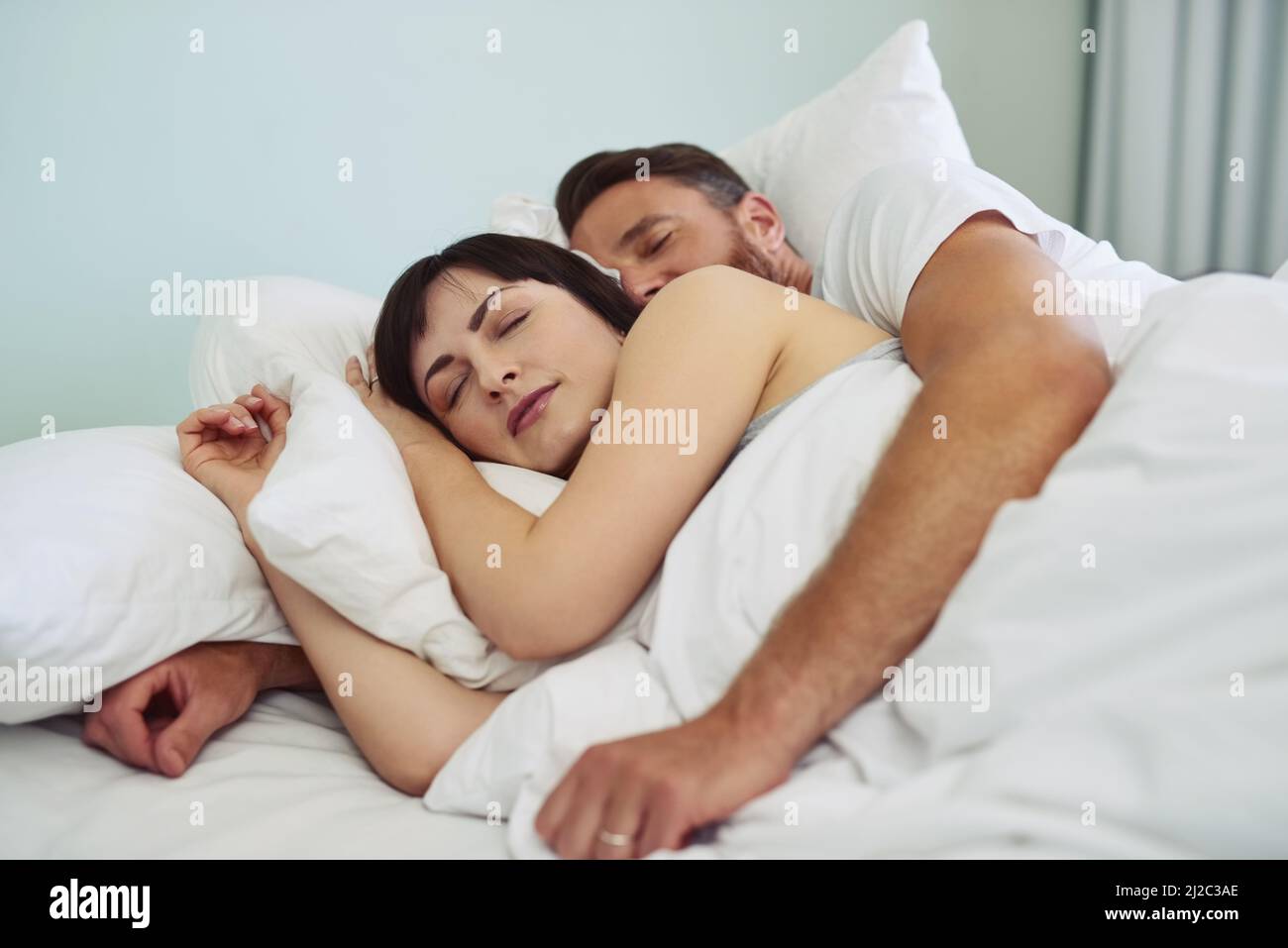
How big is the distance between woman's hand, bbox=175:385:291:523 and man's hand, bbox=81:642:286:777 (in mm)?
145

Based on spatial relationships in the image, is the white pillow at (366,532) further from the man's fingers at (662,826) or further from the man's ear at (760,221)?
the man's ear at (760,221)

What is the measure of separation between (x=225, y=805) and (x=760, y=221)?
1.29m

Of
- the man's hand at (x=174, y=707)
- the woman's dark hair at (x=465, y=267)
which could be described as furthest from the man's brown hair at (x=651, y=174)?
the man's hand at (x=174, y=707)

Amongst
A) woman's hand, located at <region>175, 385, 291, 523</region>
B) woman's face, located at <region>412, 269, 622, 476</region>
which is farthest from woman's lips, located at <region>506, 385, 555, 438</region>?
woman's hand, located at <region>175, 385, 291, 523</region>

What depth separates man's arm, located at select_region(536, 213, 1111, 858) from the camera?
656 millimetres

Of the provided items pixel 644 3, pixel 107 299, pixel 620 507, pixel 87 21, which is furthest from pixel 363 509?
pixel 644 3

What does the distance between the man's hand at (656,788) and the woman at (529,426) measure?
0.18m

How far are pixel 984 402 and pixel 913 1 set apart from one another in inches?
76.3

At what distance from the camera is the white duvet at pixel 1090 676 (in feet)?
1.90

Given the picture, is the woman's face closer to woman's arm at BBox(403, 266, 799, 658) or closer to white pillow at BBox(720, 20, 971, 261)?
woman's arm at BBox(403, 266, 799, 658)

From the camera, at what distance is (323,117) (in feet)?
6.18

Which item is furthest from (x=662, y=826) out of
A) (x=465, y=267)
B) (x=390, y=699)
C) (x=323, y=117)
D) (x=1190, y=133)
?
(x=1190, y=133)

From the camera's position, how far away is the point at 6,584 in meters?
0.81

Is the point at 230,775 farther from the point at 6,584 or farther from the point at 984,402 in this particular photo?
the point at 984,402
